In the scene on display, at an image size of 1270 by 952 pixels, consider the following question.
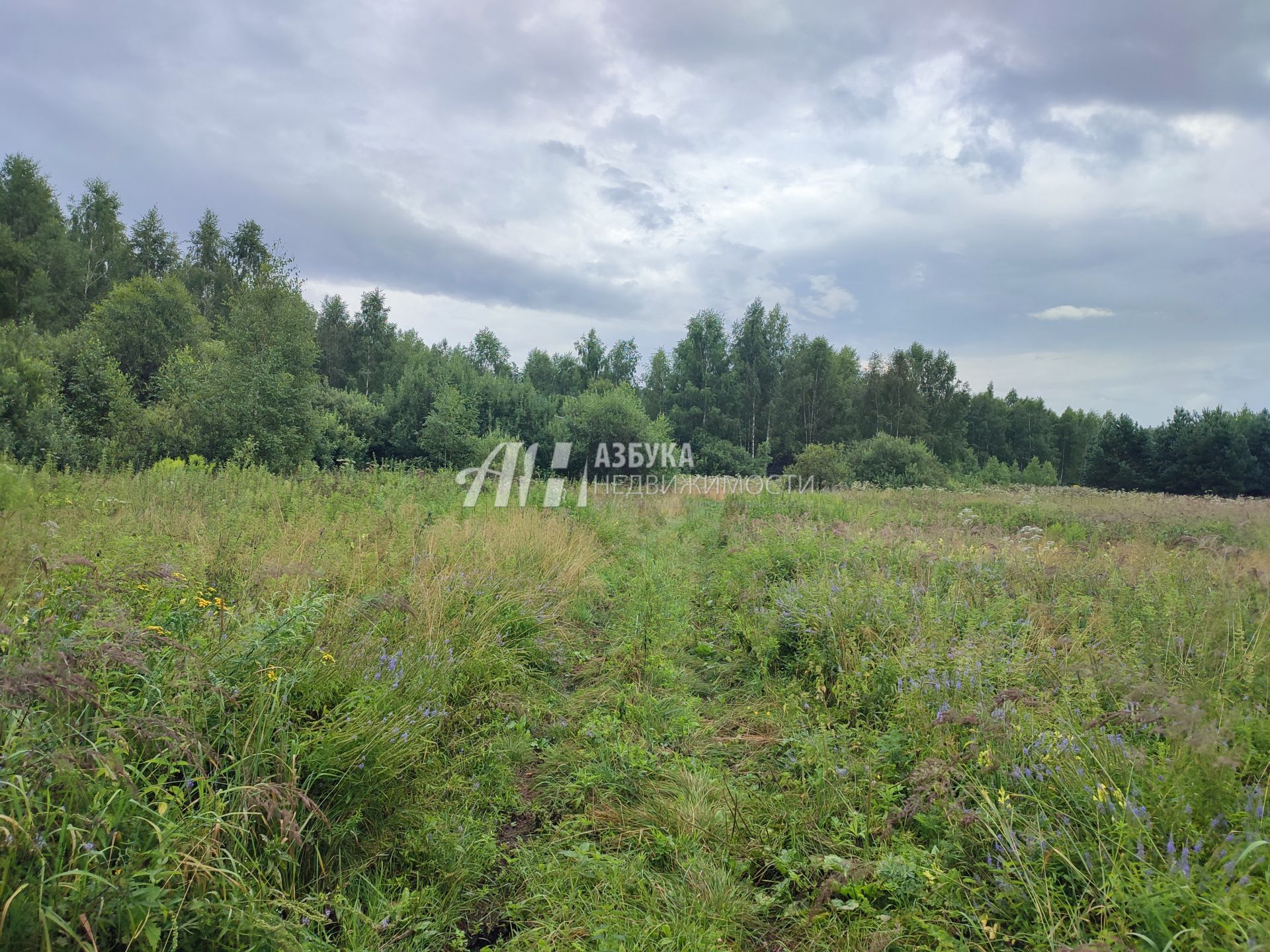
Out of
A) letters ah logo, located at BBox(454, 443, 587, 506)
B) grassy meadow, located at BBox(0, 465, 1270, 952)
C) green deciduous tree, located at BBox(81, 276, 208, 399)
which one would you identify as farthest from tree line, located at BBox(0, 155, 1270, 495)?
grassy meadow, located at BBox(0, 465, 1270, 952)

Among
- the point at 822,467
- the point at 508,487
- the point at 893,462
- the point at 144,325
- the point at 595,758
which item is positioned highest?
the point at 144,325

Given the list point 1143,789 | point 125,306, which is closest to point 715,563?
point 1143,789

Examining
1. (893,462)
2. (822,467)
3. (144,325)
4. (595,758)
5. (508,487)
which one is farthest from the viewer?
(893,462)

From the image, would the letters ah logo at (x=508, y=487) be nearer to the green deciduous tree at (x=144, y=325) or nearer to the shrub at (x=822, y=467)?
the shrub at (x=822, y=467)

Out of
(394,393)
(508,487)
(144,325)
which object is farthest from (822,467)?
(144,325)

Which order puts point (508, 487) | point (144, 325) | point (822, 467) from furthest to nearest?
point (144, 325)
point (822, 467)
point (508, 487)

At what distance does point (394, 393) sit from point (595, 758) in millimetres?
28714

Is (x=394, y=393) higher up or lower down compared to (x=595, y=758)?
higher up

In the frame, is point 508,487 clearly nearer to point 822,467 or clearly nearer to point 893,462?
point 822,467

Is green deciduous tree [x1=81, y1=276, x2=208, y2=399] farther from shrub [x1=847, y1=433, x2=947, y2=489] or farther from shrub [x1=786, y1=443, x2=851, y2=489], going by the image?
shrub [x1=847, y1=433, x2=947, y2=489]

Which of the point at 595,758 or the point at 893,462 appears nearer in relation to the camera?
the point at 595,758

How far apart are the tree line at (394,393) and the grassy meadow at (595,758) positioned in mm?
8451

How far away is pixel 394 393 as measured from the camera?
29.1 metres

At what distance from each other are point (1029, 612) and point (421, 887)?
190 inches
